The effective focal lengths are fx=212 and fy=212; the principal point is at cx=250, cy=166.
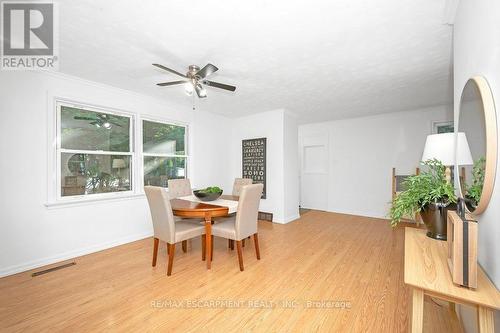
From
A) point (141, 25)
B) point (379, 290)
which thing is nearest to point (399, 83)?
point (379, 290)

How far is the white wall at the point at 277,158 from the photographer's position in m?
4.39

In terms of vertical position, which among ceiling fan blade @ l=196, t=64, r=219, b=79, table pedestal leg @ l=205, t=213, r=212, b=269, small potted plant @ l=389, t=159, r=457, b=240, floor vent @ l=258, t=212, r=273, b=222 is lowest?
floor vent @ l=258, t=212, r=273, b=222

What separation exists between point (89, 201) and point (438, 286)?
3.66 m

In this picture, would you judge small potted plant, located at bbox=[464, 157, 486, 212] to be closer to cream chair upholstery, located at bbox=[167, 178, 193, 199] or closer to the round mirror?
the round mirror

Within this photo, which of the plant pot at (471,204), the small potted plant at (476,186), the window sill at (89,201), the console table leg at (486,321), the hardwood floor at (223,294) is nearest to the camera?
the console table leg at (486,321)

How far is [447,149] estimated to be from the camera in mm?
1562

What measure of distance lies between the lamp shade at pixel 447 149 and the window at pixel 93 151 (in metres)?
3.77

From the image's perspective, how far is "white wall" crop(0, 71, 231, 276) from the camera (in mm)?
2334

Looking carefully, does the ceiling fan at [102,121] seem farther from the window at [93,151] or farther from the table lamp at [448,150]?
the table lamp at [448,150]

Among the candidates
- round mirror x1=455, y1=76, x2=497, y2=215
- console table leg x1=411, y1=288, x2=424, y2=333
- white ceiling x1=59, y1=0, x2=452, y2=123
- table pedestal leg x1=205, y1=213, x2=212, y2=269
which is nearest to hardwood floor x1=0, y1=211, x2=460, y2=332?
table pedestal leg x1=205, y1=213, x2=212, y2=269

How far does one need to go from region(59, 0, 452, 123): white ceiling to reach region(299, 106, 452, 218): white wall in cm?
116

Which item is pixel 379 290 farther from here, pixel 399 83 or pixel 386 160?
pixel 386 160

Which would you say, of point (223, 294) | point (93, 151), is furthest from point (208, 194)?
point (93, 151)

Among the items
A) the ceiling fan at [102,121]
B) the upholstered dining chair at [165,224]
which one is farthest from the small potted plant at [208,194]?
the ceiling fan at [102,121]
